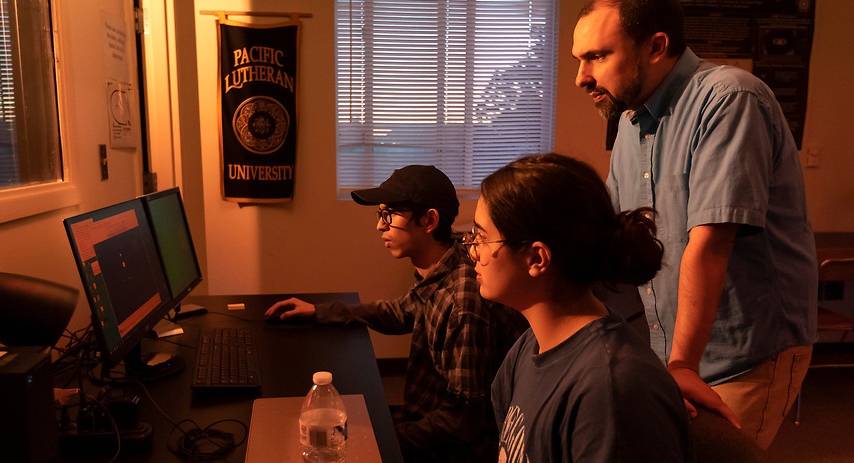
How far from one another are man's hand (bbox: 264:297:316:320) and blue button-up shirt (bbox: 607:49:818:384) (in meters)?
1.06

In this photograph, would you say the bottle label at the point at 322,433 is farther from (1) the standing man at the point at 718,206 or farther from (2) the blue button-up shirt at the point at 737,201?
(2) the blue button-up shirt at the point at 737,201

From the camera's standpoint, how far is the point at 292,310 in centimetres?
210

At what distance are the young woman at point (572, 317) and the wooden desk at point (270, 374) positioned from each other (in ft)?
1.07

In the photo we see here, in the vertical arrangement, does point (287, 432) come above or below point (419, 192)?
below

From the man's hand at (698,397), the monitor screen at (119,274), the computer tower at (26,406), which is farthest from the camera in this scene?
the monitor screen at (119,274)

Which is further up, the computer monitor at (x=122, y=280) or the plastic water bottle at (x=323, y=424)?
the computer monitor at (x=122, y=280)

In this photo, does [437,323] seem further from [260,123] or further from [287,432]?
[260,123]

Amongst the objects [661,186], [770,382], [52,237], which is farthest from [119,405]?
[770,382]

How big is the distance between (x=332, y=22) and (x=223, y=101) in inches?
28.2

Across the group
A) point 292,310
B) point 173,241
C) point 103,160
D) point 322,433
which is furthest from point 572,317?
point 103,160

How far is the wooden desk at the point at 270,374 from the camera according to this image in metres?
1.29

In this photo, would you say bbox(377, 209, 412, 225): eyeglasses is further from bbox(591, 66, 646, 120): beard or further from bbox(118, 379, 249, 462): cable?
bbox(118, 379, 249, 462): cable

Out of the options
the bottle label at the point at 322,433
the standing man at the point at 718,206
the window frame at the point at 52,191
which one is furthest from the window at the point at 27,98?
the standing man at the point at 718,206

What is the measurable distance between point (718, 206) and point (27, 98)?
171 centimetres
